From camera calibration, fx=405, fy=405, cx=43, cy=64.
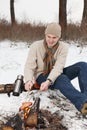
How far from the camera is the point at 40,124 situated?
12.9 ft

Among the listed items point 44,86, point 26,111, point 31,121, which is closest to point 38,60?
point 44,86

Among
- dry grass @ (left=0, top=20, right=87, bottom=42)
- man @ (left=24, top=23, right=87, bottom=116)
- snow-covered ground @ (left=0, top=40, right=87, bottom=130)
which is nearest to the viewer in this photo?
snow-covered ground @ (left=0, top=40, right=87, bottom=130)

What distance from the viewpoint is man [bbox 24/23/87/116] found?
14.8 feet

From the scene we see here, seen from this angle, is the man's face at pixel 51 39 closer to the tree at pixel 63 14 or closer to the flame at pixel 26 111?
the flame at pixel 26 111

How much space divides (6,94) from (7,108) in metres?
0.48

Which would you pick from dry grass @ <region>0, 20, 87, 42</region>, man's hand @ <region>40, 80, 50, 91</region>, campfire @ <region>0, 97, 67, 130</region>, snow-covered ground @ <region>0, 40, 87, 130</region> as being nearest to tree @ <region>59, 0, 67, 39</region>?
dry grass @ <region>0, 20, 87, 42</region>

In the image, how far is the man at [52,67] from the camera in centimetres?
450

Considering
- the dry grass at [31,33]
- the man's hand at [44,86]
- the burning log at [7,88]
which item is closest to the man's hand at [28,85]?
the man's hand at [44,86]

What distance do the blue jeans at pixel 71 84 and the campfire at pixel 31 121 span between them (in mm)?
299

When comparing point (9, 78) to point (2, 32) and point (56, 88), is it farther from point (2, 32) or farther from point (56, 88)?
point (2, 32)

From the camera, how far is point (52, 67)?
4.77m

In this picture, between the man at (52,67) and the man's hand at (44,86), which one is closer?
the man's hand at (44,86)

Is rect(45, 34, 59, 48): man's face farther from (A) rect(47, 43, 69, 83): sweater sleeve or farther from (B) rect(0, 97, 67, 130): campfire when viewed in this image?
(B) rect(0, 97, 67, 130): campfire

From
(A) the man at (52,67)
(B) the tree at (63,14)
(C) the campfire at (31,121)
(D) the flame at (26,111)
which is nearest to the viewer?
(C) the campfire at (31,121)
